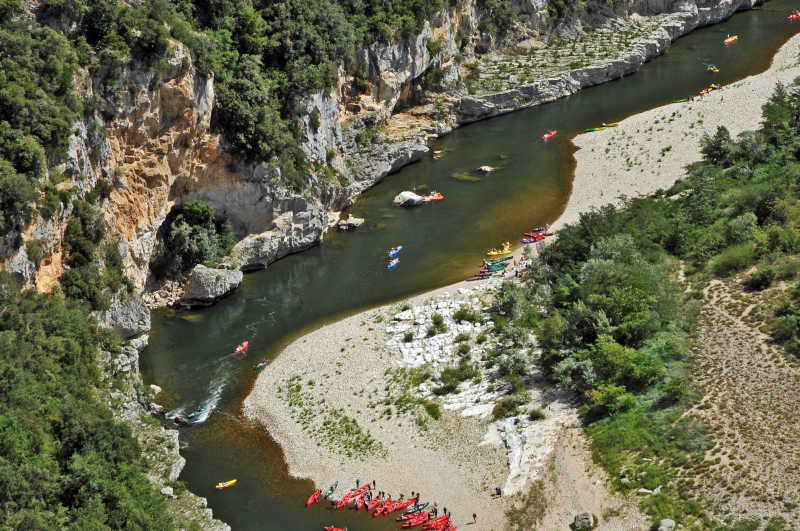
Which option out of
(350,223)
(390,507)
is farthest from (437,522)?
(350,223)

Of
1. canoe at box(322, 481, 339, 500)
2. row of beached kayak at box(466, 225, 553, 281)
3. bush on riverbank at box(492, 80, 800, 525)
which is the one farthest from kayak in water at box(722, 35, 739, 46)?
canoe at box(322, 481, 339, 500)

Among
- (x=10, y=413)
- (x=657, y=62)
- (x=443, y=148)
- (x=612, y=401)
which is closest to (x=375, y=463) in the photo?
(x=612, y=401)

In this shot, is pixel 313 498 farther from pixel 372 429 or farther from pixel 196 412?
pixel 196 412

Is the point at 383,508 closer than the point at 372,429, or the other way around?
the point at 383,508

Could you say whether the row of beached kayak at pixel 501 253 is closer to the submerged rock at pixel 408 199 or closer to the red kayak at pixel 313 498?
the submerged rock at pixel 408 199

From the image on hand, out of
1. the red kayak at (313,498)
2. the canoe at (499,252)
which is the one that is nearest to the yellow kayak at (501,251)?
the canoe at (499,252)

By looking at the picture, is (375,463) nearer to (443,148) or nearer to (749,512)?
(749,512)
